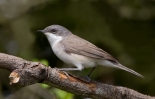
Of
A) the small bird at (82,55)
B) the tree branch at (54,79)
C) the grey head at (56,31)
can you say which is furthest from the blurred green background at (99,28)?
the tree branch at (54,79)

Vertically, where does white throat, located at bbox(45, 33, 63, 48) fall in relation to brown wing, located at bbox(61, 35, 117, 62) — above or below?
below

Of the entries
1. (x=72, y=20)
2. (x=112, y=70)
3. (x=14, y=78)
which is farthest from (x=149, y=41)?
(x=14, y=78)

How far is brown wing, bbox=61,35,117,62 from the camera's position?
4598 mm

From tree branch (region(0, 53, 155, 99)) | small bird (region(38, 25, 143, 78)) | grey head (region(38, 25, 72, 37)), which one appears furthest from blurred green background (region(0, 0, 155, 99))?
tree branch (region(0, 53, 155, 99))

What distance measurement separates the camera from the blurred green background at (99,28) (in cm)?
611

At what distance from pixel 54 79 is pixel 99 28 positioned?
2.64m

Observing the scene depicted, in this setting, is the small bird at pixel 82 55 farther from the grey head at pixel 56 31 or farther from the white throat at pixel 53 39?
the grey head at pixel 56 31

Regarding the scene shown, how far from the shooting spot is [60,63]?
6324 mm

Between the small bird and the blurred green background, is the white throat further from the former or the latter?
the blurred green background

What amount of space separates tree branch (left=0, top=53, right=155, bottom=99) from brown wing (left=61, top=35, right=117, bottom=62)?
406 mm

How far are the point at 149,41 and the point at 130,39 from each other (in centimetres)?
30

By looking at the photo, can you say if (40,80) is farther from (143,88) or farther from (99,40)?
(143,88)

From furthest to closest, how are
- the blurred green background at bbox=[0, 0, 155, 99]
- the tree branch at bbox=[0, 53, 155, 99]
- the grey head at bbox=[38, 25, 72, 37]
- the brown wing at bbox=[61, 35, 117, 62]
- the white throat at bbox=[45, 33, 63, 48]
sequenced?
the blurred green background at bbox=[0, 0, 155, 99], the grey head at bbox=[38, 25, 72, 37], the white throat at bbox=[45, 33, 63, 48], the brown wing at bbox=[61, 35, 117, 62], the tree branch at bbox=[0, 53, 155, 99]

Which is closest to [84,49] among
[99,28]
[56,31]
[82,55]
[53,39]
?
[82,55]
